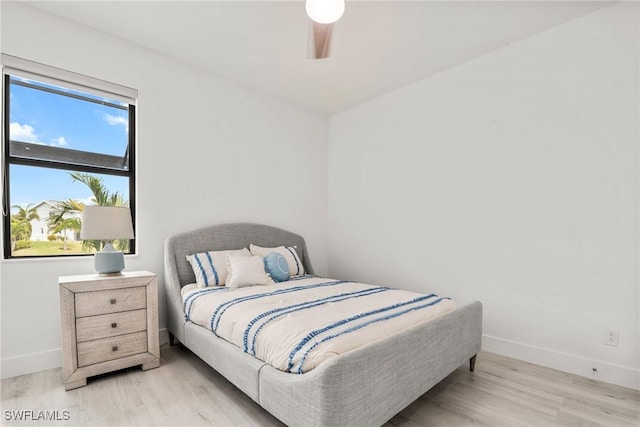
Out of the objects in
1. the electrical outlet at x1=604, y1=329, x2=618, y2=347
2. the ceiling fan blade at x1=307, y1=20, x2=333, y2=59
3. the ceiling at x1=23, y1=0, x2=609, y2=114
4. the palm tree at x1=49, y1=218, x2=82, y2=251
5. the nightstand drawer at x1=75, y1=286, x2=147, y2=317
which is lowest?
the electrical outlet at x1=604, y1=329, x2=618, y2=347

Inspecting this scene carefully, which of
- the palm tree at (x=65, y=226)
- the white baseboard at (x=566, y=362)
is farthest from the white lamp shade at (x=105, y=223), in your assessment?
the white baseboard at (x=566, y=362)

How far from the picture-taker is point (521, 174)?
107 inches

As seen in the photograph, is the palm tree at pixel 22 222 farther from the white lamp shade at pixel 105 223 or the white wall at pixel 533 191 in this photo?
the white wall at pixel 533 191

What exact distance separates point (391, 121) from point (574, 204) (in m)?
1.92

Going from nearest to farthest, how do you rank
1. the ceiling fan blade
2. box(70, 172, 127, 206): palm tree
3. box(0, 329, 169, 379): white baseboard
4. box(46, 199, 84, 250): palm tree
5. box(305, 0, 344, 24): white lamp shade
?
box(305, 0, 344, 24): white lamp shade
the ceiling fan blade
box(0, 329, 169, 379): white baseboard
box(46, 199, 84, 250): palm tree
box(70, 172, 127, 206): palm tree

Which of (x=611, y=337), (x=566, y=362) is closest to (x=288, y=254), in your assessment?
(x=566, y=362)

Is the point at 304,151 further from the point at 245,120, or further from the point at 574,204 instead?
the point at 574,204

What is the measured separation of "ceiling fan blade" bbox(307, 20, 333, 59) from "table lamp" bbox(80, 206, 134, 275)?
5.68 ft

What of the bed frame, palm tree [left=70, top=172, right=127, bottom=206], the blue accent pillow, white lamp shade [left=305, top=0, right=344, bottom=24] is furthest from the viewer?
the blue accent pillow

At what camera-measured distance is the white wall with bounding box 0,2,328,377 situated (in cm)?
235

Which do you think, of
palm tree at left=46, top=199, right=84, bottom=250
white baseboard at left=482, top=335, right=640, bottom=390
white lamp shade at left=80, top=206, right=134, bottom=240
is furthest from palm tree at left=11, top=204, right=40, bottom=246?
white baseboard at left=482, top=335, right=640, bottom=390

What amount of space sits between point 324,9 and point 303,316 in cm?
161

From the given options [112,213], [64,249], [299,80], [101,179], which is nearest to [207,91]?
[299,80]

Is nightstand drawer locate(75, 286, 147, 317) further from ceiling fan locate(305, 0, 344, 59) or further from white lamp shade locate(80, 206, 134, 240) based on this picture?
ceiling fan locate(305, 0, 344, 59)
